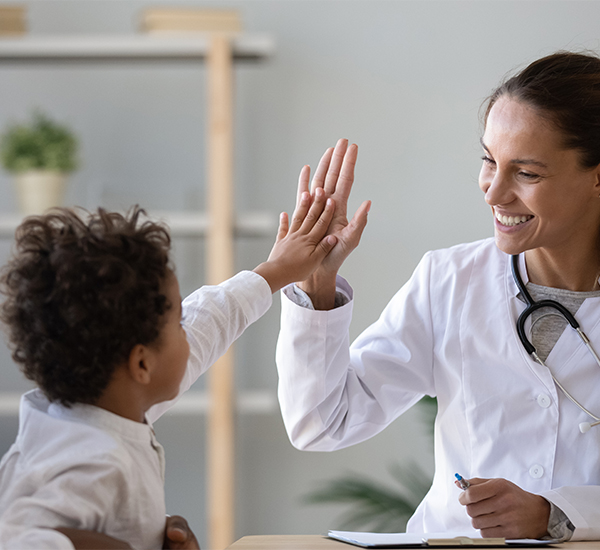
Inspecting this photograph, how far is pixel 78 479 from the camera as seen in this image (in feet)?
2.13

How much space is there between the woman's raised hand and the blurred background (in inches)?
54.1

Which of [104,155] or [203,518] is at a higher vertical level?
[104,155]

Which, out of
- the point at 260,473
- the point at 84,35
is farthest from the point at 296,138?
the point at 260,473

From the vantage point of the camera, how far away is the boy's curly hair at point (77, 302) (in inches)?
27.0

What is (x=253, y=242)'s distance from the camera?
2652 millimetres

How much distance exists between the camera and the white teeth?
1.22m

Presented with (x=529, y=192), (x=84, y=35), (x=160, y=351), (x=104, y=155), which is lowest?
(x=160, y=351)

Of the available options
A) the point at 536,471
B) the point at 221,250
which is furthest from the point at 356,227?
the point at 221,250

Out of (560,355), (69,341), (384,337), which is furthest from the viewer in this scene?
(384,337)

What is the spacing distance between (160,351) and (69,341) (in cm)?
10

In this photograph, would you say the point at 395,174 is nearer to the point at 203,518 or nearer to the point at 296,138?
the point at 296,138

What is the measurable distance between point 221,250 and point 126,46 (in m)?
0.78

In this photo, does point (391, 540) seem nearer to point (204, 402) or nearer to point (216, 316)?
point (216, 316)

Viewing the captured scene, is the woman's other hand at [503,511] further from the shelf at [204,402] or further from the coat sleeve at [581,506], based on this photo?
the shelf at [204,402]
